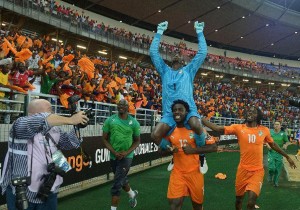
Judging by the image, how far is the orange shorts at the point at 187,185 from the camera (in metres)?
4.71

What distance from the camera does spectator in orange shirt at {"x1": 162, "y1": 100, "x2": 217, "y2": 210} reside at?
4.68 metres

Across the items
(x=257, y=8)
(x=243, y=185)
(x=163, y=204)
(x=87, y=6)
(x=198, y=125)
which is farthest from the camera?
(x=257, y=8)

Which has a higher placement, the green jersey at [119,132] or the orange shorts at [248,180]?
the green jersey at [119,132]

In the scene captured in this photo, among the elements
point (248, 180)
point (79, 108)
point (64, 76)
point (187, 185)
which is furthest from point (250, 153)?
point (64, 76)

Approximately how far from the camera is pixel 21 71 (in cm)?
795

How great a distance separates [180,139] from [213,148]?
0.43m

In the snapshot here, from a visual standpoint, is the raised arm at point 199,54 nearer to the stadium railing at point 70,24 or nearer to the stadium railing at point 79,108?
the stadium railing at point 79,108

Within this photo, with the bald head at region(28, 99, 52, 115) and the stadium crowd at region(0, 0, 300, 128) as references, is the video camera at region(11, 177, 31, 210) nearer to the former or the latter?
the bald head at region(28, 99, 52, 115)

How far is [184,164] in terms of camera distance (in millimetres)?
4773

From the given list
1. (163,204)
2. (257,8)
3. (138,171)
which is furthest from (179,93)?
(257,8)

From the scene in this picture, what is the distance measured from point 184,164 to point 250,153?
5.59 feet

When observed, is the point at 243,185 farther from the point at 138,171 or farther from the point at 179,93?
the point at 138,171

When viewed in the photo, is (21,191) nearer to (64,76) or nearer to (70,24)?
Answer: (64,76)

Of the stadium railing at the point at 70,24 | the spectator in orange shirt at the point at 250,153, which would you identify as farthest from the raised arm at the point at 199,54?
the stadium railing at the point at 70,24
